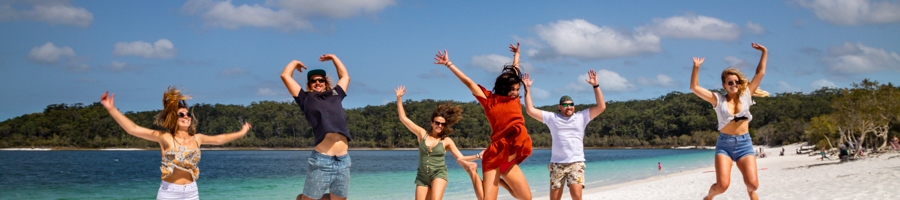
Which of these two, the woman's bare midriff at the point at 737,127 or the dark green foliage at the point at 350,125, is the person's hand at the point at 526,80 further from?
the dark green foliage at the point at 350,125

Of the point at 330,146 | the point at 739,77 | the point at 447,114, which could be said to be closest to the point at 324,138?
the point at 330,146

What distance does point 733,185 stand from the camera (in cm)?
1536

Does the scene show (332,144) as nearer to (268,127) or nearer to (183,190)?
(183,190)

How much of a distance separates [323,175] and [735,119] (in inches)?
187

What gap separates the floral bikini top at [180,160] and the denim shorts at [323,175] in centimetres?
103

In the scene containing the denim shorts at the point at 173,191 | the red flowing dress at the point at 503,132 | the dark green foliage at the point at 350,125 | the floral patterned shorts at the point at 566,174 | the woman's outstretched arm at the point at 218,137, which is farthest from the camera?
the dark green foliage at the point at 350,125

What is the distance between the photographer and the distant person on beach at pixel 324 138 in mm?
5270

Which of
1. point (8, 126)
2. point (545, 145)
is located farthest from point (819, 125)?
point (8, 126)

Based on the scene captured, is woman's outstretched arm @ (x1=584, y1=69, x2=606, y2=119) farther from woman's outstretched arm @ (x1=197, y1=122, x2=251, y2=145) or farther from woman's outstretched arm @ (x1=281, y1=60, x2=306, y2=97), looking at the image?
woman's outstretched arm @ (x1=197, y1=122, x2=251, y2=145)

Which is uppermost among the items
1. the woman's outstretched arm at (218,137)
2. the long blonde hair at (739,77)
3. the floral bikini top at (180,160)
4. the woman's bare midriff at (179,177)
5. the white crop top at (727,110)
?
the long blonde hair at (739,77)

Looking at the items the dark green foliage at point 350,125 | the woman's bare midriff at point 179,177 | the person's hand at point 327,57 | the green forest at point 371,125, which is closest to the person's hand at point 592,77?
the person's hand at point 327,57

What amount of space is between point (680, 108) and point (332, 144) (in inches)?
5359

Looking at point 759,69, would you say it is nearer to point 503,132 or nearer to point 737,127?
point 737,127

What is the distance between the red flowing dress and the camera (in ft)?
18.6
